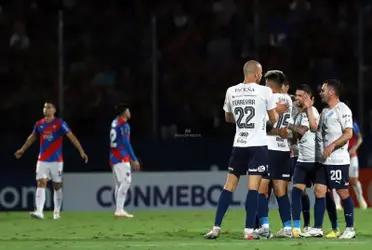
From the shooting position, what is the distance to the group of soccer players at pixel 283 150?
12.6m

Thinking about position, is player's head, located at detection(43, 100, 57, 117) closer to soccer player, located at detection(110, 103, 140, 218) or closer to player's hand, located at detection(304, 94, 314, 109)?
soccer player, located at detection(110, 103, 140, 218)

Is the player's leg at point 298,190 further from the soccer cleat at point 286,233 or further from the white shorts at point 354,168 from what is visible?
the white shorts at point 354,168

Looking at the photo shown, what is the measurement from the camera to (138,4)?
74.6ft

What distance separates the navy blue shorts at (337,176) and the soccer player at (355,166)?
7039 mm

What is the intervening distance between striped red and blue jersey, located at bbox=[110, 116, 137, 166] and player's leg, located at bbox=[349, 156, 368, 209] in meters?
4.70

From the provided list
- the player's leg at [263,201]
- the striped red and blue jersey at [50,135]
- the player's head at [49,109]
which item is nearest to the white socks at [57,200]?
the striped red and blue jersey at [50,135]

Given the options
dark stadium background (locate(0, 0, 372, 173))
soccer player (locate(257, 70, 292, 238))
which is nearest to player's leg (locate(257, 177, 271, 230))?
soccer player (locate(257, 70, 292, 238))

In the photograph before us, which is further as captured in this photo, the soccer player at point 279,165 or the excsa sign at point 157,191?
the excsa sign at point 157,191

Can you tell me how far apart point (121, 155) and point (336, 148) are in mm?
6701

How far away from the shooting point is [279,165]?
13.3m

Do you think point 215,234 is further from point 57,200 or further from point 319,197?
point 57,200

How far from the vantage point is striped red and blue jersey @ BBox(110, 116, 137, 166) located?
18766 millimetres

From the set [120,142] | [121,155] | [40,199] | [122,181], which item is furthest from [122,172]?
[40,199]

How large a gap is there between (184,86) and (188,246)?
9923mm
